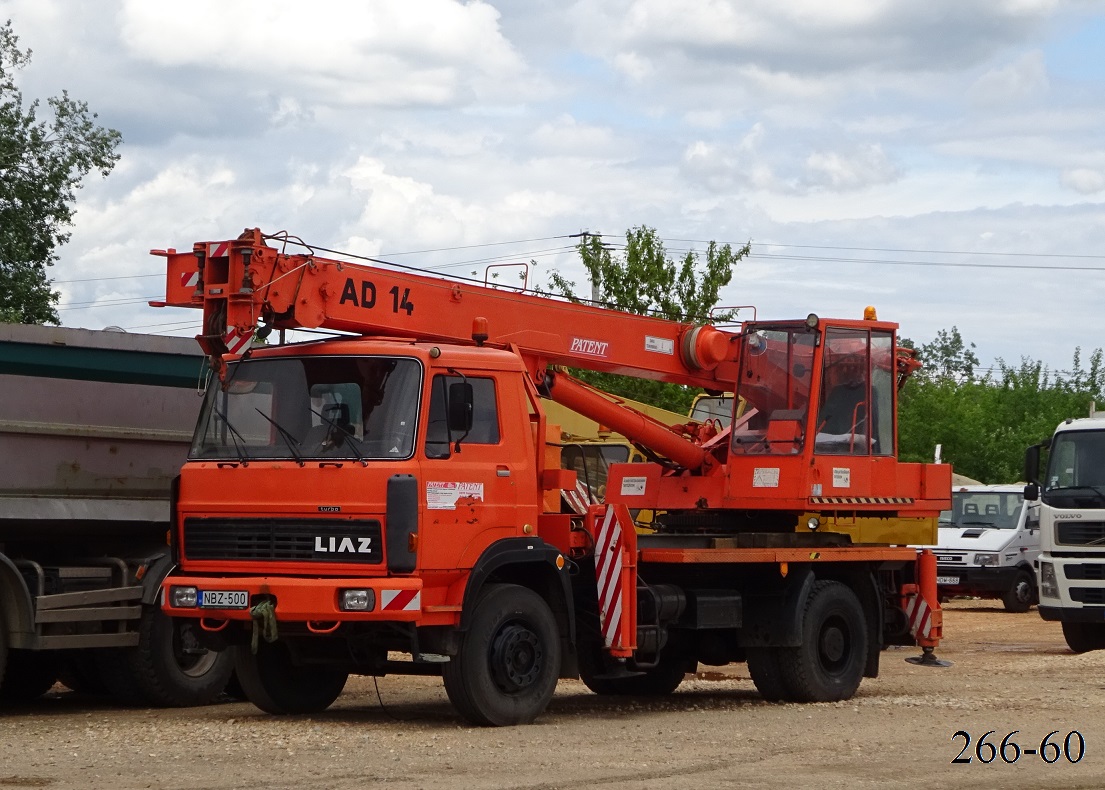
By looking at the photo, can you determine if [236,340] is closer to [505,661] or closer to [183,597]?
[183,597]

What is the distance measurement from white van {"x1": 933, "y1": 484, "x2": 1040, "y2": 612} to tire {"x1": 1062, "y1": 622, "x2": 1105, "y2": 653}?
25.0 ft

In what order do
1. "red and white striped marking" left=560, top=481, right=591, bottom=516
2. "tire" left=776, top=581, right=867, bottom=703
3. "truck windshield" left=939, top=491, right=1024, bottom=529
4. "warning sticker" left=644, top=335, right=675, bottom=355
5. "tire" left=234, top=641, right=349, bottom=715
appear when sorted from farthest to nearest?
"truck windshield" left=939, top=491, right=1024, bottom=529 < "warning sticker" left=644, top=335, right=675, bottom=355 < "tire" left=776, top=581, right=867, bottom=703 < "red and white striped marking" left=560, top=481, right=591, bottom=516 < "tire" left=234, top=641, right=349, bottom=715

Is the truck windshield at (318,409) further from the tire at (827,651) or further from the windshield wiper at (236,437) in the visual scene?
the tire at (827,651)

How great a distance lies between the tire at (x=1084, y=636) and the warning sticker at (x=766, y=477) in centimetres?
762

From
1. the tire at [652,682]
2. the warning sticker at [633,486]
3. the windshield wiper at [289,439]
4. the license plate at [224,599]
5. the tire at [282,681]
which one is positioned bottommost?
the tire at [652,682]

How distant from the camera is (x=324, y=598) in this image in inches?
422

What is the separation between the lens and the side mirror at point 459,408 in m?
11.2

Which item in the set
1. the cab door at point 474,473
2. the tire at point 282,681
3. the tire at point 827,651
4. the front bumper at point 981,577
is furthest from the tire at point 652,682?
the front bumper at point 981,577

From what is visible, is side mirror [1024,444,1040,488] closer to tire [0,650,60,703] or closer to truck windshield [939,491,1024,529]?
truck windshield [939,491,1024,529]

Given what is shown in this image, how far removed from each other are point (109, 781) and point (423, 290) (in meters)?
4.49

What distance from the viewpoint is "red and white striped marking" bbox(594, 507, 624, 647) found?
12.3 m

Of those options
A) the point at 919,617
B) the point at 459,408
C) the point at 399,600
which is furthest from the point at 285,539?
the point at 919,617

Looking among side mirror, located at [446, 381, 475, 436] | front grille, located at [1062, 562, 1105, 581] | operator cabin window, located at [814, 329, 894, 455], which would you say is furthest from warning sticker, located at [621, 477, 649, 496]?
front grille, located at [1062, 562, 1105, 581]

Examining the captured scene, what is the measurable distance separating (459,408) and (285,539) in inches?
57.7
